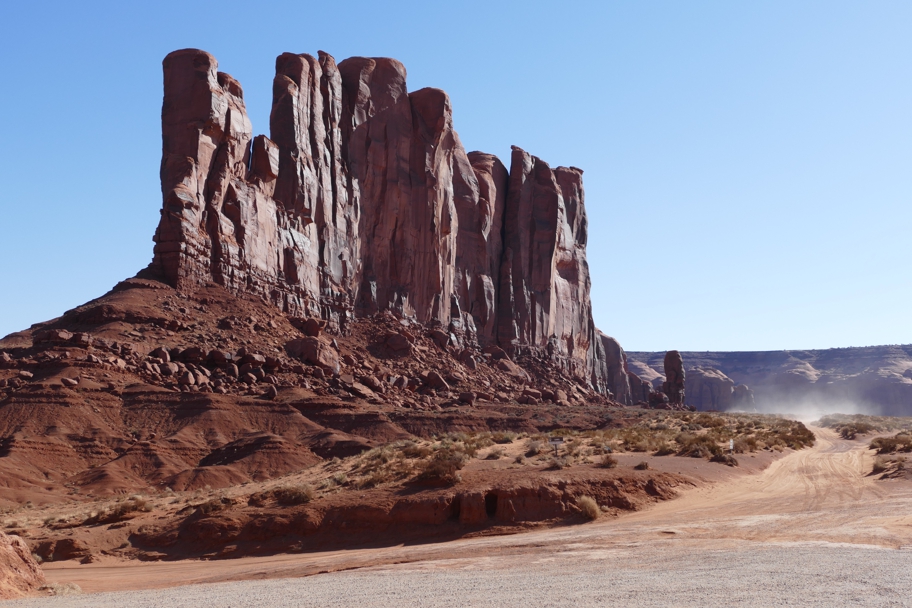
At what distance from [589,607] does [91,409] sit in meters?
36.6

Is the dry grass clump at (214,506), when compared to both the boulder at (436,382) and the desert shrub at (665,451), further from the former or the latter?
the boulder at (436,382)

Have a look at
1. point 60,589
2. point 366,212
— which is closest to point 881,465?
point 60,589

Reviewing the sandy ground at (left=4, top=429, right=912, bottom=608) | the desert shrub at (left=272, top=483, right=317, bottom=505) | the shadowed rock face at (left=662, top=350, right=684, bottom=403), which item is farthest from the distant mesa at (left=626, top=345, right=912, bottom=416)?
the desert shrub at (left=272, top=483, right=317, bottom=505)

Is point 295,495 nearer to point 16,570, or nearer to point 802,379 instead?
point 16,570

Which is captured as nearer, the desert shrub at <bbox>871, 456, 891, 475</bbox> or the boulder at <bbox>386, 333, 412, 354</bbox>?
the desert shrub at <bbox>871, 456, 891, 475</bbox>

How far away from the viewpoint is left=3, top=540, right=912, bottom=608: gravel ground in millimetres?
11070

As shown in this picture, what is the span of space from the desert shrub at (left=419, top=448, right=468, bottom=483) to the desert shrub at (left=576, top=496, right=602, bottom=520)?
3.74 metres

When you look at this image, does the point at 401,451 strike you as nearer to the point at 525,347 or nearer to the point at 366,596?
the point at 366,596

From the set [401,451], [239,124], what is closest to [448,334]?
[239,124]

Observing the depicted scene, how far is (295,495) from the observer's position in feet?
79.5

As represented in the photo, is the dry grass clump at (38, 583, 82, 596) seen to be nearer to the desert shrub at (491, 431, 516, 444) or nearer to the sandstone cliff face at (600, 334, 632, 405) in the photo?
the desert shrub at (491, 431, 516, 444)

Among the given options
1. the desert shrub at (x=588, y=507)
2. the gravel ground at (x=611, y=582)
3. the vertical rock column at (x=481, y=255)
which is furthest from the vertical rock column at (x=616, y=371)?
the gravel ground at (x=611, y=582)

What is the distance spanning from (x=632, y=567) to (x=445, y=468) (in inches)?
400

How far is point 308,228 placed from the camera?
68125 millimetres
